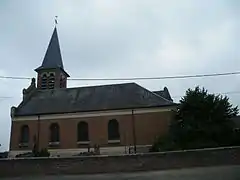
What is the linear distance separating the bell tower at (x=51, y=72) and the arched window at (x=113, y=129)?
12.6 m

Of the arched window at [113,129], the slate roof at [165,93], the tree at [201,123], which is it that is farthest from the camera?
the slate roof at [165,93]

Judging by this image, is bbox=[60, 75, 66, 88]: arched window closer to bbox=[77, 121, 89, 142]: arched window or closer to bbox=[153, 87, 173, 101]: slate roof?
bbox=[77, 121, 89, 142]: arched window

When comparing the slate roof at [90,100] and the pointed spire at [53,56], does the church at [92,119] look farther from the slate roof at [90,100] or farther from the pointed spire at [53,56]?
the pointed spire at [53,56]

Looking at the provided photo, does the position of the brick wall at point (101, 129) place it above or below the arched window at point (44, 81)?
below

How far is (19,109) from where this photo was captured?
1407 inches

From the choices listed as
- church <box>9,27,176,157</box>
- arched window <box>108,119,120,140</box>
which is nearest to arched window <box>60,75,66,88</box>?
church <box>9,27,176,157</box>

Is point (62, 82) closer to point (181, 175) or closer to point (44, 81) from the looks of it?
point (44, 81)

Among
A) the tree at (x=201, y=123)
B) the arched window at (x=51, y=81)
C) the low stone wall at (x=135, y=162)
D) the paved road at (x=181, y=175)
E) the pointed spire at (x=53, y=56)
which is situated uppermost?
the pointed spire at (x=53, y=56)

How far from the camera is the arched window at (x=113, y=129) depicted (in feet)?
107

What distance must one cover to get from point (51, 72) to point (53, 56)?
357 centimetres

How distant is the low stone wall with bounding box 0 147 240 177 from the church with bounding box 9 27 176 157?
1375 cm

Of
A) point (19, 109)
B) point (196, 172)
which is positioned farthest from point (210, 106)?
point (19, 109)

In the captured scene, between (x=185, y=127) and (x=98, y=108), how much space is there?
10671 millimetres

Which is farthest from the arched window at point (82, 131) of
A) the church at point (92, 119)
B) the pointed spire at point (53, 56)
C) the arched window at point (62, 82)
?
the pointed spire at point (53, 56)
